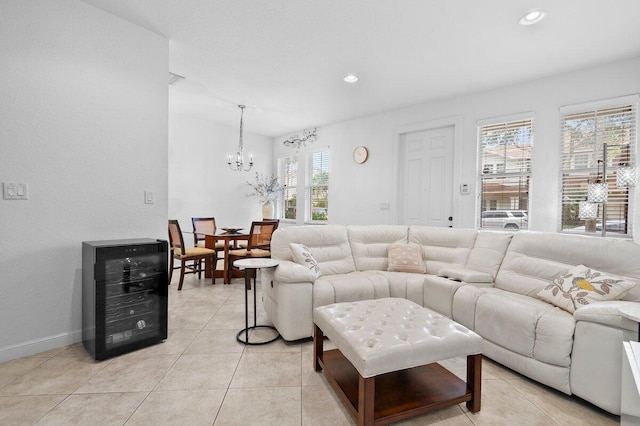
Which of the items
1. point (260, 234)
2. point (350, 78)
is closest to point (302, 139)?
point (260, 234)

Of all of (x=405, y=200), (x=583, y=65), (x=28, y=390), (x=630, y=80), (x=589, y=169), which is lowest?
(x=28, y=390)

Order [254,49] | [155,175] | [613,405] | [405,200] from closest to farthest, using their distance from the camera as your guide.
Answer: [613,405] < [155,175] < [254,49] < [405,200]

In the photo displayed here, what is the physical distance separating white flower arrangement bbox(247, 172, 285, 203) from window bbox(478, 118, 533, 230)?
4091mm

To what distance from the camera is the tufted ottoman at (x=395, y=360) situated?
1.44 metres

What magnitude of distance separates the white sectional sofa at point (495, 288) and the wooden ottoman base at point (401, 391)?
55 centimetres

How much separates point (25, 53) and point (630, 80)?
535 cm

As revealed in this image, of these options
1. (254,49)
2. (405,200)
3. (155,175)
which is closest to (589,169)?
(405,200)

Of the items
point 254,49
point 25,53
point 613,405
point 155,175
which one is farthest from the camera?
point 254,49

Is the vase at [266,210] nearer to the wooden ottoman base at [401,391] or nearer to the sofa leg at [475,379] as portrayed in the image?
the wooden ottoman base at [401,391]

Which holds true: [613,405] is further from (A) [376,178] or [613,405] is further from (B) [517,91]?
(A) [376,178]

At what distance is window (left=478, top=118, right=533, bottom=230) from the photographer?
12.1 feet

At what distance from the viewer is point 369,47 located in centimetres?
289

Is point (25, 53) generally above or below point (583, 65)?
below

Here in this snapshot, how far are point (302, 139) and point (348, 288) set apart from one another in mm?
4324
